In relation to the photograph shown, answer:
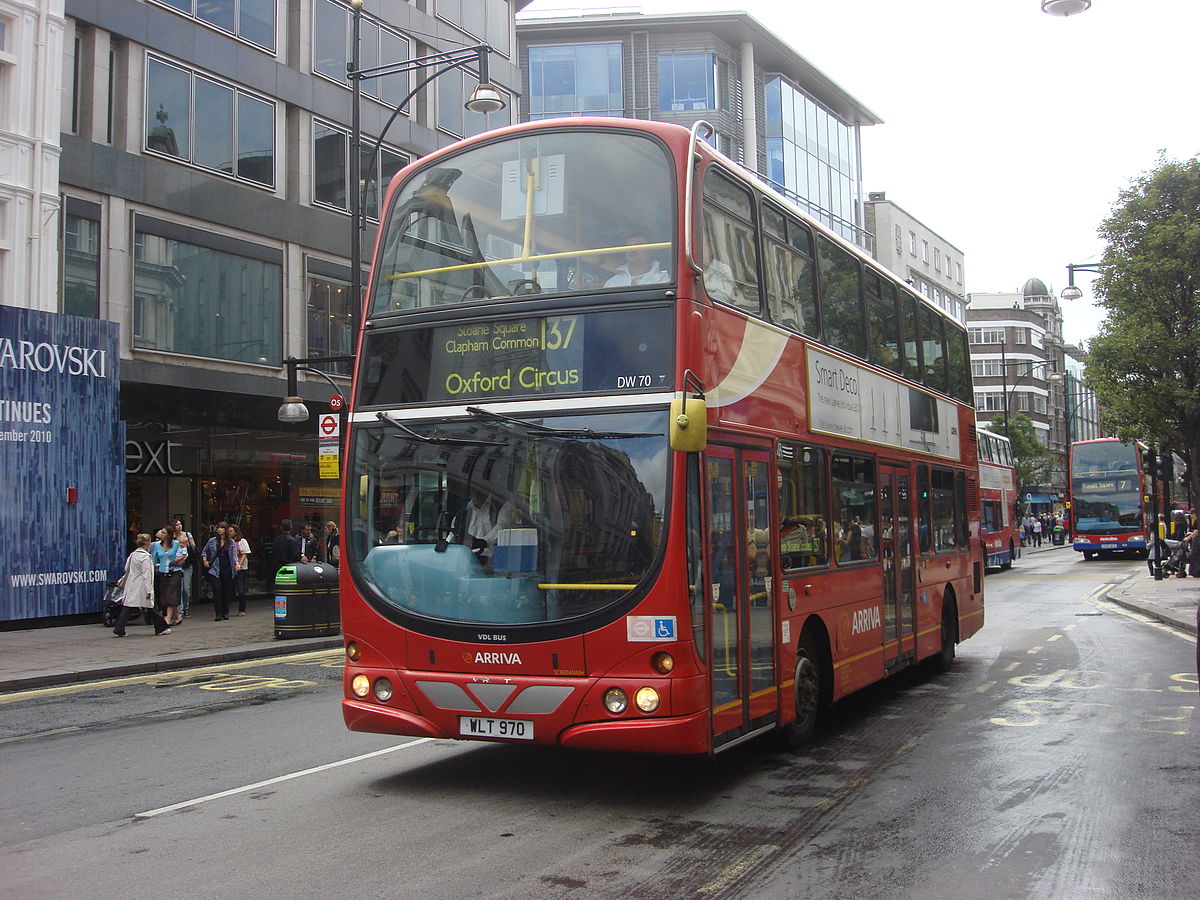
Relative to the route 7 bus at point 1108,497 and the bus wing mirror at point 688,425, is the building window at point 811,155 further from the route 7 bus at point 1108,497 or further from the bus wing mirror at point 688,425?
the bus wing mirror at point 688,425

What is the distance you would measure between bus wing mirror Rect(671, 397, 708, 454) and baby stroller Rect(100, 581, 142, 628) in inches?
571

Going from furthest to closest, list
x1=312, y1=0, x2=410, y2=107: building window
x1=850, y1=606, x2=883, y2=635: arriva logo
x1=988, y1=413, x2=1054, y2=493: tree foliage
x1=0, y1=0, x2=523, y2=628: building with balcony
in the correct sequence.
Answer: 1. x1=988, y1=413, x2=1054, y2=493: tree foliage
2. x1=312, y1=0, x2=410, y2=107: building window
3. x1=0, y1=0, x2=523, y2=628: building with balcony
4. x1=850, y1=606, x2=883, y2=635: arriva logo

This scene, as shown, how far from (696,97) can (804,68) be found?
7235 mm

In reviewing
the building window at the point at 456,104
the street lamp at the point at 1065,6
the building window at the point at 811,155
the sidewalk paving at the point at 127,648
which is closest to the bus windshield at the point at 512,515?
the sidewalk paving at the point at 127,648

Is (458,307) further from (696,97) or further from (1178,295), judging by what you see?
(696,97)

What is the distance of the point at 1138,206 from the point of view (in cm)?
3111

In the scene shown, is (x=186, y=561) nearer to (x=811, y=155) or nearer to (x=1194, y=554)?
(x=1194, y=554)

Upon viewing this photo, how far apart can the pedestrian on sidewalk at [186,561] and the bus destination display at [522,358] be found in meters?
13.6

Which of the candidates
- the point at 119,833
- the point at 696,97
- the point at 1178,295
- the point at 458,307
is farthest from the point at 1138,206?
the point at 119,833

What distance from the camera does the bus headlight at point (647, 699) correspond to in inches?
255

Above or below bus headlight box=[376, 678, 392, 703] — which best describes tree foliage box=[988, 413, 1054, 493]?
above

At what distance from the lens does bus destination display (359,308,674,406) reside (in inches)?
270

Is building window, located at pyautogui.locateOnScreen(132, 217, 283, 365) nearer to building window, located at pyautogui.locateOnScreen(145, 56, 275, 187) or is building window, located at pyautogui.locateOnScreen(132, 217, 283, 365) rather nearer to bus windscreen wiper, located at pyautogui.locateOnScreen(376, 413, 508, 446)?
building window, located at pyautogui.locateOnScreen(145, 56, 275, 187)

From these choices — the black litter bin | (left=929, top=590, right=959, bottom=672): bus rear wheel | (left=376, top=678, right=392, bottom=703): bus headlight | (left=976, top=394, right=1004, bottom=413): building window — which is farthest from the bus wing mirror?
(left=976, top=394, right=1004, bottom=413): building window
